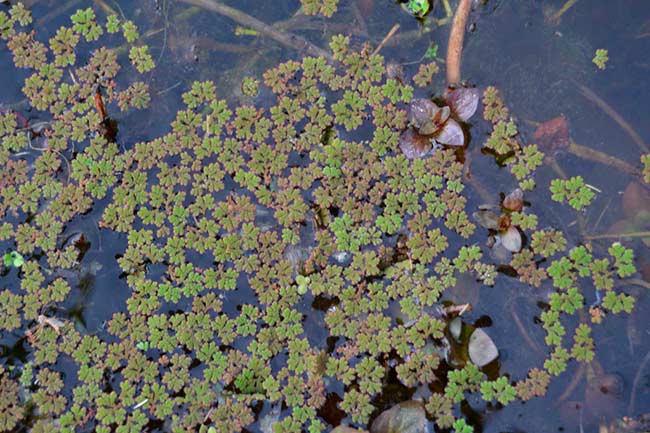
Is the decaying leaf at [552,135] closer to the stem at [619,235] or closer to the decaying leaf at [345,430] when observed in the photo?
the stem at [619,235]

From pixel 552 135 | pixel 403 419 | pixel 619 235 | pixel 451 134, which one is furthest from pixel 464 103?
pixel 403 419

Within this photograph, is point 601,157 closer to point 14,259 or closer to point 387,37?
point 387,37

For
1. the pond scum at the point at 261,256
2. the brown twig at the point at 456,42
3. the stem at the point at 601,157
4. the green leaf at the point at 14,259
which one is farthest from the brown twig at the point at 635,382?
the green leaf at the point at 14,259

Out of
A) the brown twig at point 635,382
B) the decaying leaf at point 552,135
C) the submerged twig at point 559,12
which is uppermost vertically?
the submerged twig at point 559,12

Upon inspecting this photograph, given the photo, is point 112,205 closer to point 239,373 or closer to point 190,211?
point 190,211

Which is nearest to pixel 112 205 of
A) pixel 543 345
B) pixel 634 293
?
pixel 543 345

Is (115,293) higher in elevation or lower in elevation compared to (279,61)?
lower
